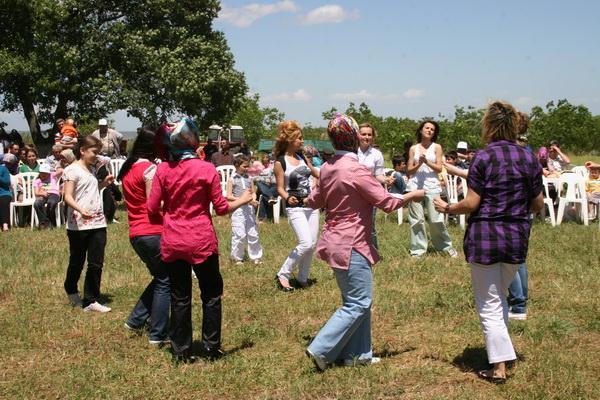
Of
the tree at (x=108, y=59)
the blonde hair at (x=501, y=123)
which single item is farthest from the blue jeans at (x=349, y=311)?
the tree at (x=108, y=59)

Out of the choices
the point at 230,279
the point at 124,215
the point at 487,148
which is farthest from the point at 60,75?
the point at 487,148

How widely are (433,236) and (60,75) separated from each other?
17.2 metres

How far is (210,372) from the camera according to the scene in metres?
4.81

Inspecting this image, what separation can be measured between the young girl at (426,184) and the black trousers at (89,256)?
12.3 feet

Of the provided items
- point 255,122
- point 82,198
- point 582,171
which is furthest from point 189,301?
point 255,122

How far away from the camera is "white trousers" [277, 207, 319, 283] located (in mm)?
7168

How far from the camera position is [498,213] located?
433 centimetres

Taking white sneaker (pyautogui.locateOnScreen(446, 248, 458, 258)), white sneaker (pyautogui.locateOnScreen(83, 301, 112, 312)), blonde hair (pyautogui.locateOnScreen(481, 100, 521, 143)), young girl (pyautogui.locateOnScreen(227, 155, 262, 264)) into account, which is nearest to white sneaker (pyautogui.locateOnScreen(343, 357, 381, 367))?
blonde hair (pyautogui.locateOnScreen(481, 100, 521, 143))

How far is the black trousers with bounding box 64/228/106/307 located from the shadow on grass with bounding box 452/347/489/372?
141 inches

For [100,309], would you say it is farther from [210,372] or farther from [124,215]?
[124,215]

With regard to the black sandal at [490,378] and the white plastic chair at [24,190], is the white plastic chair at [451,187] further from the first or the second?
the black sandal at [490,378]

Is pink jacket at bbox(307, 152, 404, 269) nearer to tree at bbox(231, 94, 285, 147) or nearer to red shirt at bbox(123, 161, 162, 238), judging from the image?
red shirt at bbox(123, 161, 162, 238)

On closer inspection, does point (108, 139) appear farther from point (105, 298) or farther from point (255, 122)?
point (255, 122)

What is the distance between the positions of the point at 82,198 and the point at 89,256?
0.59 m
